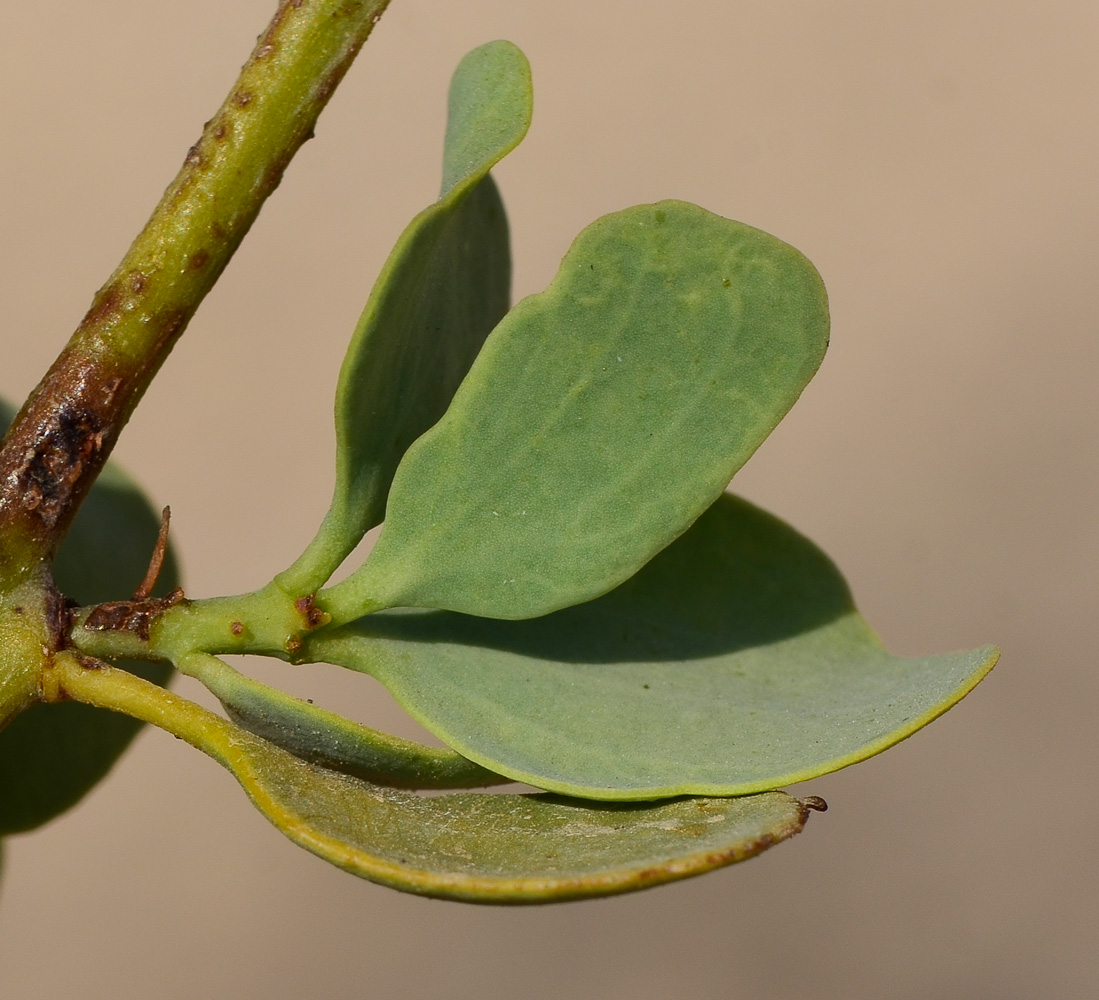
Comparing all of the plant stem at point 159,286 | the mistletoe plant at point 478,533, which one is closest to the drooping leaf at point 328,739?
the mistletoe plant at point 478,533

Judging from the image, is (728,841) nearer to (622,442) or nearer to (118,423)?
(622,442)

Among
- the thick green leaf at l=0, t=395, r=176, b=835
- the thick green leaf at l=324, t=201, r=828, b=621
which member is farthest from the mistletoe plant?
the thick green leaf at l=0, t=395, r=176, b=835

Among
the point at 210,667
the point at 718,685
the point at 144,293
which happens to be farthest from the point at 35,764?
the point at 718,685

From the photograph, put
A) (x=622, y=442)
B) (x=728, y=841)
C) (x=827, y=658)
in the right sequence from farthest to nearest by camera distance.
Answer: (x=827, y=658) < (x=622, y=442) < (x=728, y=841)

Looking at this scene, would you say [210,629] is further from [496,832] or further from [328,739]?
[496,832]

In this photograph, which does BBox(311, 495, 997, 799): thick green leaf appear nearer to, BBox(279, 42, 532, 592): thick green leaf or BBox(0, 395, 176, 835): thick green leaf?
BBox(279, 42, 532, 592): thick green leaf

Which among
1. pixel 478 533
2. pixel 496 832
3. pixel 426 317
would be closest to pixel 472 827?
pixel 496 832
